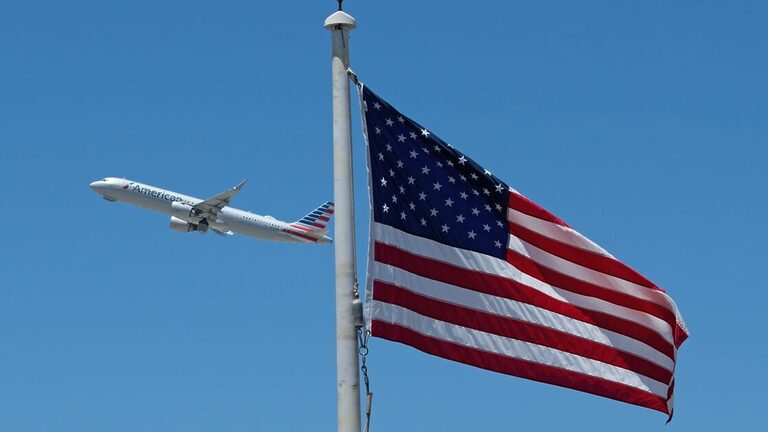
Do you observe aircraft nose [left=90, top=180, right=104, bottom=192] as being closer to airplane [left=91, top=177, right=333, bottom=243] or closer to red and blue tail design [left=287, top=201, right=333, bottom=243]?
airplane [left=91, top=177, right=333, bottom=243]

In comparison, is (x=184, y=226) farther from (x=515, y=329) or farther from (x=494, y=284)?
(x=515, y=329)

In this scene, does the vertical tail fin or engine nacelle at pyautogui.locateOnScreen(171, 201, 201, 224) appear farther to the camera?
the vertical tail fin

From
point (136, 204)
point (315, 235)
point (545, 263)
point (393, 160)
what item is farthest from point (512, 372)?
point (315, 235)

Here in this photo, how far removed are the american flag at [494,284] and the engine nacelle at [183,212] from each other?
310 ft

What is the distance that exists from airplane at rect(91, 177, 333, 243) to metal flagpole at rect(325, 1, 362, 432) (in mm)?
93743

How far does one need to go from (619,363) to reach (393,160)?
313 cm

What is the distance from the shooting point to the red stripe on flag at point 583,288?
46.9ft

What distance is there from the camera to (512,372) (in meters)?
13.7

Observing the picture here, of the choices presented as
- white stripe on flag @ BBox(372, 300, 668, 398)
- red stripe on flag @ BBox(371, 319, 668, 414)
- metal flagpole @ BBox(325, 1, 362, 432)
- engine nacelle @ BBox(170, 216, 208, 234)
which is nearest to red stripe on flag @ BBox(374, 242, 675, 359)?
white stripe on flag @ BBox(372, 300, 668, 398)

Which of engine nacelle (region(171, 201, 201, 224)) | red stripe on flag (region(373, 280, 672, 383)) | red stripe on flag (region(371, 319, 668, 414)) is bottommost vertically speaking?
red stripe on flag (region(371, 319, 668, 414))

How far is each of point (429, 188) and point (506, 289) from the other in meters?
1.23

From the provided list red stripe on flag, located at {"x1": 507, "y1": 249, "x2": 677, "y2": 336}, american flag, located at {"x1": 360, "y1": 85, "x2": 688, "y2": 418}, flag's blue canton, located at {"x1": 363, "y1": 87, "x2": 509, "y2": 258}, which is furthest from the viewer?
red stripe on flag, located at {"x1": 507, "y1": 249, "x2": 677, "y2": 336}

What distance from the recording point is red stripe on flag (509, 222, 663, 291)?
47.5 ft

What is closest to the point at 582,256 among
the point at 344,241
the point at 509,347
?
the point at 509,347
